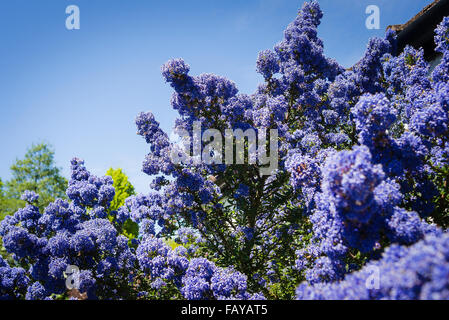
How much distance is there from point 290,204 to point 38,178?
2337 centimetres

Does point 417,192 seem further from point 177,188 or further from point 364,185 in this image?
point 177,188

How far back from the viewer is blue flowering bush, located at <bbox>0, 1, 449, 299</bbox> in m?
2.54

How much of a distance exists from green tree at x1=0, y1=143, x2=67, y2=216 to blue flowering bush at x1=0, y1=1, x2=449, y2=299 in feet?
59.1

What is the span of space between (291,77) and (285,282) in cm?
450

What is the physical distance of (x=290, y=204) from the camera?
6199mm

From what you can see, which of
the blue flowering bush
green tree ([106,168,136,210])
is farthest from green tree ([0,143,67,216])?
the blue flowering bush

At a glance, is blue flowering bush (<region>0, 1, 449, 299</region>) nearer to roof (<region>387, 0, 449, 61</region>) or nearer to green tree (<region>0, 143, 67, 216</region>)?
roof (<region>387, 0, 449, 61</region>)

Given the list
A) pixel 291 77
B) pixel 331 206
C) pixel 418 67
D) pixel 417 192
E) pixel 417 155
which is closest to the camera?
pixel 331 206

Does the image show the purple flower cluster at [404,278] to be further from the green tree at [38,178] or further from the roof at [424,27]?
the green tree at [38,178]

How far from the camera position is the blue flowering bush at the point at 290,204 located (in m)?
2.54

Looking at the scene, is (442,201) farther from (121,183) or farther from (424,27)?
(121,183)

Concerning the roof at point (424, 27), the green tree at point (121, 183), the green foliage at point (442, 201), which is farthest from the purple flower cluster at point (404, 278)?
the green tree at point (121, 183)

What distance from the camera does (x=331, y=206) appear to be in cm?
279
